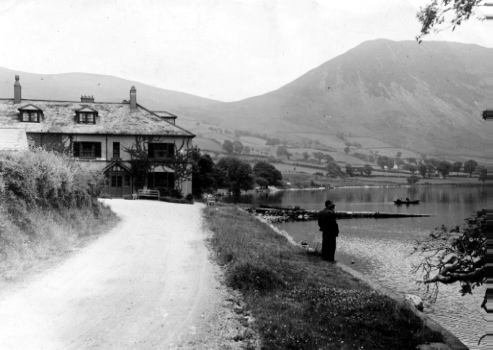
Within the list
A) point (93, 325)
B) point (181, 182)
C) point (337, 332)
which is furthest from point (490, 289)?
point (181, 182)

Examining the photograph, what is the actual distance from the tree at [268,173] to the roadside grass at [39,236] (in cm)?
9828

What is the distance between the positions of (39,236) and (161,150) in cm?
3214

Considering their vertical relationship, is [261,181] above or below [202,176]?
below

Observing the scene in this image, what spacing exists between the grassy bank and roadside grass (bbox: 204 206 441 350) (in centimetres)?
605

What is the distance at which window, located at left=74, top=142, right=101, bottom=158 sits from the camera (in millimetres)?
46125

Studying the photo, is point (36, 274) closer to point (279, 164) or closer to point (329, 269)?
point (329, 269)

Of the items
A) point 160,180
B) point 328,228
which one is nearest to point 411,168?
point 160,180

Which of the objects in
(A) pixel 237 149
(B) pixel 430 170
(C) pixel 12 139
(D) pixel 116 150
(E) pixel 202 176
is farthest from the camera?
(A) pixel 237 149

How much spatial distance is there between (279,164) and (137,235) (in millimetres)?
125149

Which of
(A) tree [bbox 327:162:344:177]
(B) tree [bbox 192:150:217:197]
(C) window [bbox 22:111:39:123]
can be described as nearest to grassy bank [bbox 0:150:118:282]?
(C) window [bbox 22:111:39:123]

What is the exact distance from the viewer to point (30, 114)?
46156mm

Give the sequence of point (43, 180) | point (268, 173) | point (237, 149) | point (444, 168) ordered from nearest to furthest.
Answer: point (43, 180), point (268, 173), point (444, 168), point (237, 149)

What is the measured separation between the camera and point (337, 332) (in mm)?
9414

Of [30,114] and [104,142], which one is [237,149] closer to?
[104,142]
